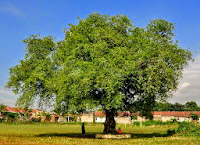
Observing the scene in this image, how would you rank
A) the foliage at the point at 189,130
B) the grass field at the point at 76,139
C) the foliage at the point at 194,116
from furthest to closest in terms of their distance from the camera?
the foliage at the point at 194,116, the foliage at the point at 189,130, the grass field at the point at 76,139

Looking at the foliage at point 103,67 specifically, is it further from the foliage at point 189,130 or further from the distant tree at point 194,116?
the distant tree at point 194,116

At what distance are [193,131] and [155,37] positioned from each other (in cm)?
1516

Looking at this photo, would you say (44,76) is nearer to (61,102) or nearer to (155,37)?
(61,102)

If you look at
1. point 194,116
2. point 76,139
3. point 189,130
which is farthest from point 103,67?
point 194,116

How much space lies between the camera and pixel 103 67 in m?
35.8

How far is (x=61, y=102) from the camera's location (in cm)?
3991

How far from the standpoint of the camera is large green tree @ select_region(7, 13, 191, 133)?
3622 cm

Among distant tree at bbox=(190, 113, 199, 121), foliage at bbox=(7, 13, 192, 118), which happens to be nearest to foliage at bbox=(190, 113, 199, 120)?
distant tree at bbox=(190, 113, 199, 121)

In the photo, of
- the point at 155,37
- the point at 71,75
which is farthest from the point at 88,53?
the point at 155,37

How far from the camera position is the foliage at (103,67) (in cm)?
3622

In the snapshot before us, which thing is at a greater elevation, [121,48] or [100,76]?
[121,48]

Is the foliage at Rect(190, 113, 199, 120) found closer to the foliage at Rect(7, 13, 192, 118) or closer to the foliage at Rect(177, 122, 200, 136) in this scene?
the foliage at Rect(177, 122, 200, 136)

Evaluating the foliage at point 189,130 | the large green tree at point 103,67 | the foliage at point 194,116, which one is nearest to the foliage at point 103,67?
the large green tree at point 103,67

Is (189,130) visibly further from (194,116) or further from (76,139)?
(194,116)
